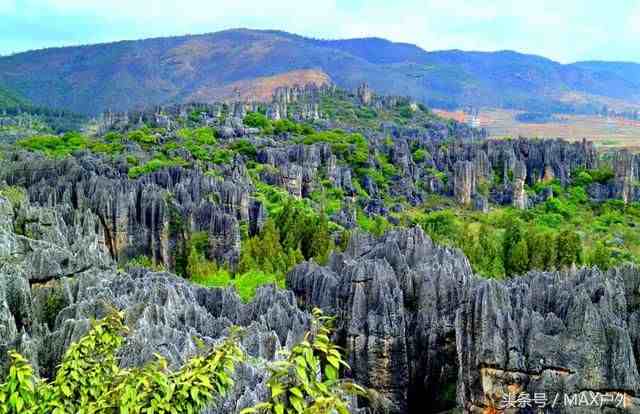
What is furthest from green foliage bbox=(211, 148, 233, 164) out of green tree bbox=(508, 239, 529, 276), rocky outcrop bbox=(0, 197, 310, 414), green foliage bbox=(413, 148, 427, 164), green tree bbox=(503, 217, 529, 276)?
rocky outcrop bbox=(0, 197, 310, 414)

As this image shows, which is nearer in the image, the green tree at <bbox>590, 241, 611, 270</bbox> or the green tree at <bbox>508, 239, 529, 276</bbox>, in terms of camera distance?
the green tree at <bbox>590, 241, 611, 270</bbox>

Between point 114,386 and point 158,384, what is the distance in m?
0.72

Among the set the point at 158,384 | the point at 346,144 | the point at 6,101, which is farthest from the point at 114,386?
the point at 6,101

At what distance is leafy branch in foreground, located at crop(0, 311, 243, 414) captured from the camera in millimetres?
6617

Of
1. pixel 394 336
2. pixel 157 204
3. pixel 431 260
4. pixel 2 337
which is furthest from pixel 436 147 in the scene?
pixel 2 337

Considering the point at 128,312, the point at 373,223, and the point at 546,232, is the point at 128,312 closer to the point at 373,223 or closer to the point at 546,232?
the point at 546,232

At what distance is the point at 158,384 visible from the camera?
679 centimetres

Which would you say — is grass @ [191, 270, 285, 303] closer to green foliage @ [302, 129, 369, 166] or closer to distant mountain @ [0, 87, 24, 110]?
green foliage @ [302, 129, 369, 166]

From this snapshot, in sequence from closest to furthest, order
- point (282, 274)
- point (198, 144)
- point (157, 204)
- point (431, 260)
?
point (431, 260)
point (282, 274)
point (157, 204)
point (198, 144)

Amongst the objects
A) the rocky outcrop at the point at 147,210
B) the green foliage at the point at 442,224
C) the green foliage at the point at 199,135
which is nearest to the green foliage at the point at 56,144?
the green foliage at the point at 199,135

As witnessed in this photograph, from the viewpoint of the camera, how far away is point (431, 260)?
27.3 m

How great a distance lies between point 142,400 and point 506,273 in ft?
119

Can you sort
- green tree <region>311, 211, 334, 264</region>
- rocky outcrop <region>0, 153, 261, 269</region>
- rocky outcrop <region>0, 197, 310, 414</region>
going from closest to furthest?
rocky outcrop <region>0, 197, 310, 414</region> < green tree <region>311, 211, 334, 264</region> < rocky outcrop <region>0, 153, 261, 269</region>

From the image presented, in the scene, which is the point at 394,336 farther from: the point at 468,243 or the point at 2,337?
the point at 468,243
